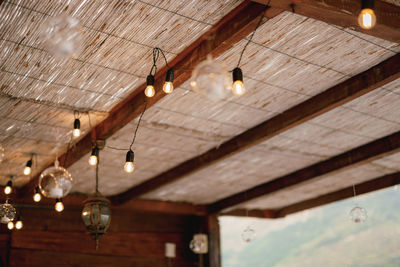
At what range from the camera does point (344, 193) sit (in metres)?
9.57

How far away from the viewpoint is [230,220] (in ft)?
64.9

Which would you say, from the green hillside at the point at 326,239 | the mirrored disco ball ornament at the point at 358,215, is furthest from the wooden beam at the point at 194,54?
the green hillside at the point at 326,239

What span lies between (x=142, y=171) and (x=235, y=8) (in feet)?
15.1

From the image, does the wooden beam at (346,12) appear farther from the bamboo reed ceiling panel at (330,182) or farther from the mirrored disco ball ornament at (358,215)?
the mirrored disco ball ornament at (358,215)

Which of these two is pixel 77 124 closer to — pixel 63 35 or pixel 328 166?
pixel 63 35

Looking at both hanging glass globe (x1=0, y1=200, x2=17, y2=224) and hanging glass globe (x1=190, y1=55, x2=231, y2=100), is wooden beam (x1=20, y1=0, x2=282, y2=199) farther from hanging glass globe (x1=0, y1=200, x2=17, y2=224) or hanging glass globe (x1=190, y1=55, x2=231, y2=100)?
hanging glass globe (x1=0, y1=200, x2=17, y2=224)

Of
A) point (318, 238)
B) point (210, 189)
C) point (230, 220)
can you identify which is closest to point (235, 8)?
point (210, 189)

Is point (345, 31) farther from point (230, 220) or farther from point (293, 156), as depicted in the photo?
point (230, 220)

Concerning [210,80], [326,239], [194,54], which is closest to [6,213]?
[194,54]

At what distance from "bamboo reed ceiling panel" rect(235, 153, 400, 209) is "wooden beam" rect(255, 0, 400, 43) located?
13.5ft

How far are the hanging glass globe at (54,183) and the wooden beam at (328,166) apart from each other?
4.71 m

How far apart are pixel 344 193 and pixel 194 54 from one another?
21.1 feet

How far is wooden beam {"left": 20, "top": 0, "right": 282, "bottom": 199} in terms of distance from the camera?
3.76 meters

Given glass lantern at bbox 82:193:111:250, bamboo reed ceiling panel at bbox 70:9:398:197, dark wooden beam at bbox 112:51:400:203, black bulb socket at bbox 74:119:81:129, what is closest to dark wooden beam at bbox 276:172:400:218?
bamboo reed ceiling panel at bbox 70:9:398:197
